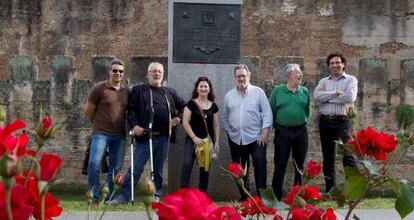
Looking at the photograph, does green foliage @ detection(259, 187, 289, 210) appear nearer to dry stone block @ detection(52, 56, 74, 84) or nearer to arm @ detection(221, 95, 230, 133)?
arm @ detection(221, 95, 230, 133)

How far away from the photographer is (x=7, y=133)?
3.99 ft

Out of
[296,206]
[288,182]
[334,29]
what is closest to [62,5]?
[334,29]

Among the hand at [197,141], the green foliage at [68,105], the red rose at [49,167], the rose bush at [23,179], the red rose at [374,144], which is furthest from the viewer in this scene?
the green foliage at [68,105]

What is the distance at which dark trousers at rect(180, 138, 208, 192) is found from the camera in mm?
6160

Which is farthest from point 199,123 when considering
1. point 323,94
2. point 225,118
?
point 323,94

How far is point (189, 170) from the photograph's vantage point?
6.17m

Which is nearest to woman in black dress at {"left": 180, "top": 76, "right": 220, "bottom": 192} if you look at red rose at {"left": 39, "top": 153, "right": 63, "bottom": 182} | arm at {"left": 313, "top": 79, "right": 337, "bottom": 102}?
arm at {"left": 313, "top": 79, "right": 337, "bottom": 102}

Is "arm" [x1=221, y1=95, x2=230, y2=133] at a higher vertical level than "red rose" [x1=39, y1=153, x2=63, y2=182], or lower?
lower

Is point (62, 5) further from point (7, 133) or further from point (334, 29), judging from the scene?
point (7, 133)

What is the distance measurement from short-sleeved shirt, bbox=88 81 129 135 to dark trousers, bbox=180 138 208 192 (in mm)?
761

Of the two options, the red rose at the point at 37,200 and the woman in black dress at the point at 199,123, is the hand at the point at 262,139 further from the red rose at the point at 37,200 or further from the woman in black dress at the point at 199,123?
the red rose at the point at 37,200

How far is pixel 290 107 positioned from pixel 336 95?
50 centimetres

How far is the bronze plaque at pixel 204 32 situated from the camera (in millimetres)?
6355

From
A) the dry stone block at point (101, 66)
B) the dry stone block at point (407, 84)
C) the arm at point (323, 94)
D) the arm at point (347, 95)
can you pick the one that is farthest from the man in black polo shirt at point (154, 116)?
the dry stone block at point (407, 84)
